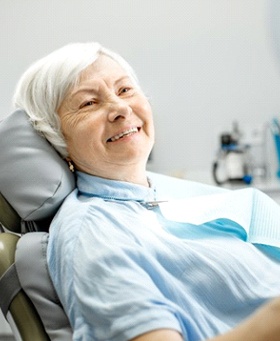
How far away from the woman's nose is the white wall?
2.23 m

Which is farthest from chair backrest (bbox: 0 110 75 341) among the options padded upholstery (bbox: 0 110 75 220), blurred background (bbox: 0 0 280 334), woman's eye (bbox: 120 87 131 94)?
blurred background (bbox: 0 0 280 334)

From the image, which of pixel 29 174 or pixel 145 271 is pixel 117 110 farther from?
pixel 145 271

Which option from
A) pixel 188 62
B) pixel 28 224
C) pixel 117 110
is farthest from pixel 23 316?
pixel 188 62

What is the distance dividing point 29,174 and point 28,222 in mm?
122

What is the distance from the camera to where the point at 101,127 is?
1.38m

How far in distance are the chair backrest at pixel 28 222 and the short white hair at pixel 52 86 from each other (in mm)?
25

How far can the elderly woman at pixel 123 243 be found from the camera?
999mm

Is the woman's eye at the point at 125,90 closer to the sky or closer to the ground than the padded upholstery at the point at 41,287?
closer to the sky

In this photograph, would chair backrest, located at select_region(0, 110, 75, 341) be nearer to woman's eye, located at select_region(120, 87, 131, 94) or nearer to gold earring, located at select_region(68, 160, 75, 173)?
gold earring, located at select_region(68, 160, 75, 173)

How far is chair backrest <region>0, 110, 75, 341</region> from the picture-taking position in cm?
118

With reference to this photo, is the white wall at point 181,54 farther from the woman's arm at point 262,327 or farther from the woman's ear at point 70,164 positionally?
the woman's arm at point 262,327

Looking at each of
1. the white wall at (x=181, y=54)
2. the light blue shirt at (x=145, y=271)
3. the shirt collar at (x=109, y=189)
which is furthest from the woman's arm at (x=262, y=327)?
the white wall at (x=181, y=54)

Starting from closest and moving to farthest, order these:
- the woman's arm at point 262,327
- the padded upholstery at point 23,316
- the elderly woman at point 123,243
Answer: the woman's arm at point 262,327 < the elderly woman at point 123,243 < the padded upholstery at point 23,316

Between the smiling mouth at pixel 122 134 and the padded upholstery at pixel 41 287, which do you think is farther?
the smiling mouth at pixel 122 134
